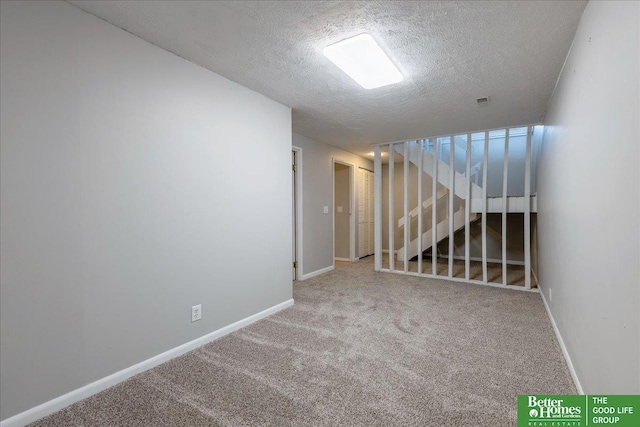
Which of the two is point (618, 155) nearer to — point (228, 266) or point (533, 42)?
point (533, 42)

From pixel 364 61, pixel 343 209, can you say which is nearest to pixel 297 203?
pixel 343 209

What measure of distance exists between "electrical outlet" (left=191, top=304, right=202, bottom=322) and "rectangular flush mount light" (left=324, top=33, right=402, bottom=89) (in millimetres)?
2175

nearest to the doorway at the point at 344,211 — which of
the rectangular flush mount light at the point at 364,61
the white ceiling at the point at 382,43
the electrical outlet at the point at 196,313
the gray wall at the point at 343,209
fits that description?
the gray wall at the point at 343,209

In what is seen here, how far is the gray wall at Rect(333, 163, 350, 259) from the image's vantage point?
230 inches

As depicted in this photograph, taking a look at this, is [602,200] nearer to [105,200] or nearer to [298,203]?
[105,200]

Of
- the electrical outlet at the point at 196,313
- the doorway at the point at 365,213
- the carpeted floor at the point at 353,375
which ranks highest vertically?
the doorway at the point at 365,213

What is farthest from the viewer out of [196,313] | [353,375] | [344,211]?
[344,211]

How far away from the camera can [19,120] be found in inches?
56.2

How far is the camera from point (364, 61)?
6.98 ft

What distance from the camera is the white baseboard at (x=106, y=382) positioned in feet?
4.75

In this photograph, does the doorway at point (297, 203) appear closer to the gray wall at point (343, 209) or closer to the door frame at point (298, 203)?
the door frame at point (298, 203)

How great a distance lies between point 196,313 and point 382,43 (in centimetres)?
245

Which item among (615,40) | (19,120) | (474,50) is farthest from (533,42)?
(19,120)

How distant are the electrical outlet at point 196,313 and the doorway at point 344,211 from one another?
12.4 feet
